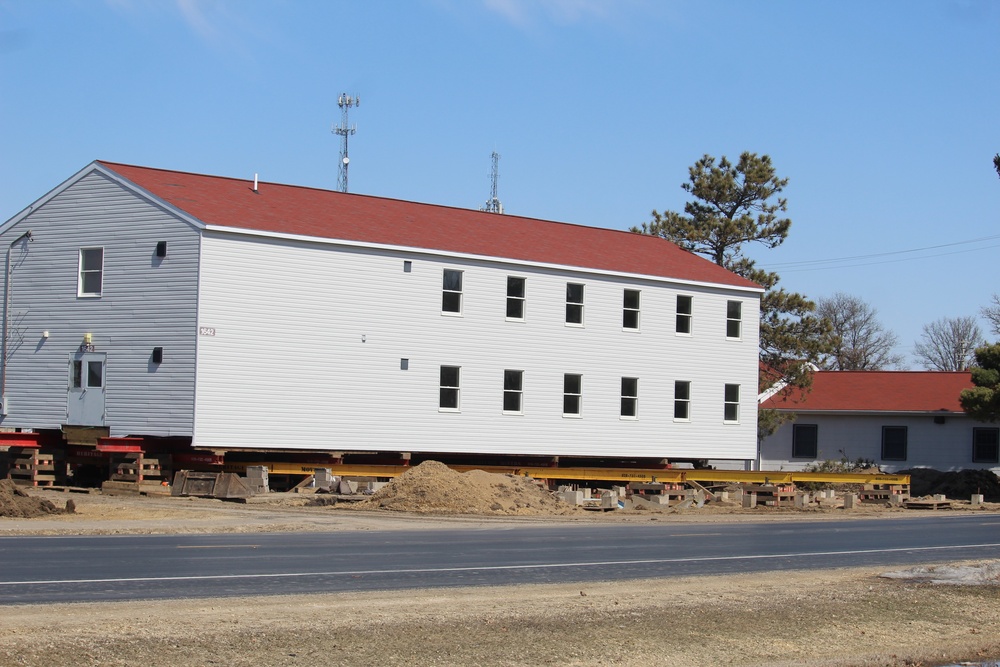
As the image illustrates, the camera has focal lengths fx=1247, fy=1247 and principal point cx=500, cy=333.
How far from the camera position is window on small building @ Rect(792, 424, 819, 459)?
53812mm

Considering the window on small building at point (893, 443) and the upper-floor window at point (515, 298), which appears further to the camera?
the window on small building at point (893, 443)

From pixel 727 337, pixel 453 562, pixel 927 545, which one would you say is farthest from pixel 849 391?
pixel 453 562

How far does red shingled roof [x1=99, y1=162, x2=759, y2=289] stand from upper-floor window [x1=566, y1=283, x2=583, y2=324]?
76 cm

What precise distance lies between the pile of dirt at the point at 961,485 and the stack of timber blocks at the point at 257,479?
80.5 feet

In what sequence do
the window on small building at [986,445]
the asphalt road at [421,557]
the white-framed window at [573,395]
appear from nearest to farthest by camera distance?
the asphalt road at [421,557] < the white-framed window at [573,395] < the window on small building at [986,445]

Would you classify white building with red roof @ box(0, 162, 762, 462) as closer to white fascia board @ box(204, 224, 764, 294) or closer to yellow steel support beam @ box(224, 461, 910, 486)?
white fascia board @ box(204, 224, 764, 294)

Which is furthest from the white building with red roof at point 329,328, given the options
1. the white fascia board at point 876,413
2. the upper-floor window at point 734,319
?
the white fascia board at point 876,413

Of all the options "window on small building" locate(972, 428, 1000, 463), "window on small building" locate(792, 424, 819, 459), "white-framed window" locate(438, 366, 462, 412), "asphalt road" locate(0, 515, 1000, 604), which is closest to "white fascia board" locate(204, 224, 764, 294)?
"white-framed window" locate(438, 366, 462, 412)

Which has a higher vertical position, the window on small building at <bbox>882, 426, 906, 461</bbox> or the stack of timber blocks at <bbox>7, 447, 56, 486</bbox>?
the window on small building at <bbox>882, 426, 906, 461</bbox>

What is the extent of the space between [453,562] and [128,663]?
786 centimetres

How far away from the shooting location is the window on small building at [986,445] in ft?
159

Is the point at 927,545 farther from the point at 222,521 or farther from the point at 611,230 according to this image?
the point at 611,230

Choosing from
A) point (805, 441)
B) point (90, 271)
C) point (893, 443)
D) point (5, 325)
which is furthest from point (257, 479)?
point (805, 441)

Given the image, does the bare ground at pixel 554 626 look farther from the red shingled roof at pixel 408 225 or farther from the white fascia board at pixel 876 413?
the white fascia board at pixel 876 413
